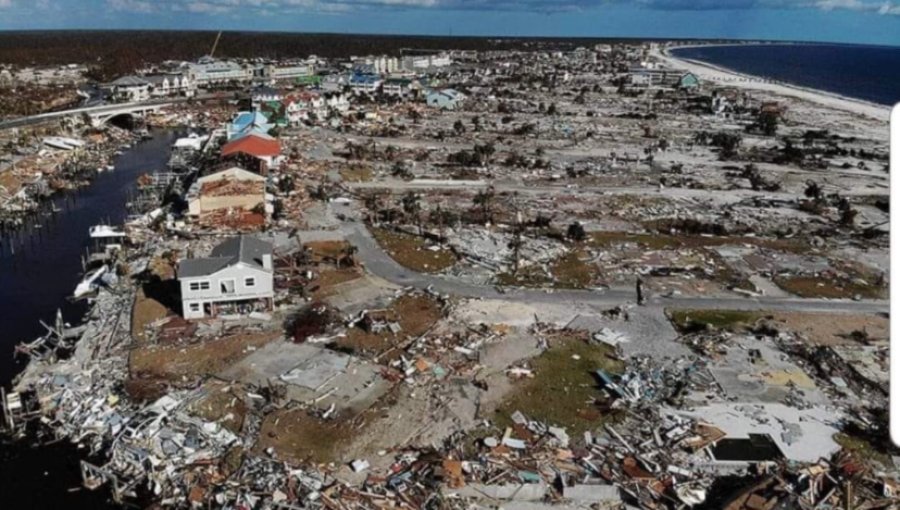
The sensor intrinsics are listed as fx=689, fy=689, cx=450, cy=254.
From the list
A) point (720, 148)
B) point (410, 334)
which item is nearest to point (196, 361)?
point (410, 334)

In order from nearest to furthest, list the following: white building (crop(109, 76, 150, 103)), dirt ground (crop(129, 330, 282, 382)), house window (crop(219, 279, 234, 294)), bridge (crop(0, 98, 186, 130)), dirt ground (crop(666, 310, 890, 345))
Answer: dirt ground (crop(129, 330, 282, 382))
dirt ground (crop(666, 310, 890, 345))
house window (crop(219, 279, 234, 294))
bridge (crop(0, 98, 186, 130))
white building (crop(109, 76, 150, 103))

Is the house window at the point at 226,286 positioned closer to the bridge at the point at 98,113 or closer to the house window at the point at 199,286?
the house window at the point at 199,286

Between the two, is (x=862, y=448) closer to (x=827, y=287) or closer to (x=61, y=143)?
(x=827, y=287)

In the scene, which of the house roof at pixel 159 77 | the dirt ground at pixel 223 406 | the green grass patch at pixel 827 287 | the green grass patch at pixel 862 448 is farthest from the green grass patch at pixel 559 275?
the house roof at pixel 159 77

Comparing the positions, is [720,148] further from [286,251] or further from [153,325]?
[153,325]

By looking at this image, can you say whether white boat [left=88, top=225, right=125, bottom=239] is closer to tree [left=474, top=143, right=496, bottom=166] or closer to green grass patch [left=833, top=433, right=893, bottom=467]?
tree [left=474, top=143, right=496, bottom=166]

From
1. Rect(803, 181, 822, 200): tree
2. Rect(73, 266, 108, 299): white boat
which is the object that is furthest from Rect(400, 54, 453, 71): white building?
Rect(73, 266, 108, 299): white boat
